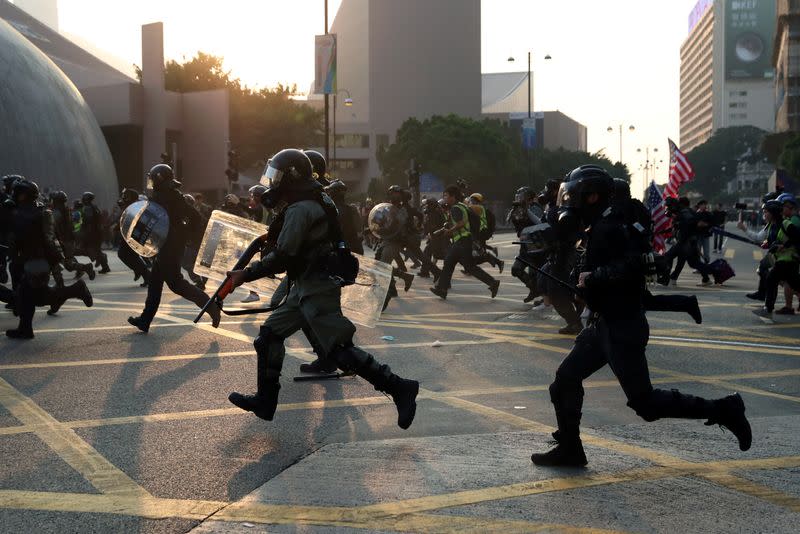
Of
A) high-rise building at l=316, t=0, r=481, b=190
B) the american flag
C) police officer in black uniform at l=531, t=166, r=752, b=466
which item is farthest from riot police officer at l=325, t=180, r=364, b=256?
high-rise building at l=316, t=0, r=481, b=190

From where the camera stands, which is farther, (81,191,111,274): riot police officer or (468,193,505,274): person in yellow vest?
(81,191,111,274): riot police officer

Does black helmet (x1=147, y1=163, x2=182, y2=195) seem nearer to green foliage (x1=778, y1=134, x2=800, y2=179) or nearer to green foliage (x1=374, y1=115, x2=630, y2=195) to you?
green foliage (x1=778, y1=134, x2=800, y2=179)

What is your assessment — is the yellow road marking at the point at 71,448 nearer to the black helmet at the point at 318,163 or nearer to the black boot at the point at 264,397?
the black boot at the point at 264,397

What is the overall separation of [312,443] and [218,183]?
50.4 metres

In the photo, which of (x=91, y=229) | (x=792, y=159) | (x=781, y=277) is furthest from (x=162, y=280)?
(x=792, y=159)

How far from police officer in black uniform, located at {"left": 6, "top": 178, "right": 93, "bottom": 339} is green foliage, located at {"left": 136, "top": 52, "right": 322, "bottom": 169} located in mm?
54108

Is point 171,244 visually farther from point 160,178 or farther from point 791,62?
point 791,62

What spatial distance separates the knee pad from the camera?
19.6ft

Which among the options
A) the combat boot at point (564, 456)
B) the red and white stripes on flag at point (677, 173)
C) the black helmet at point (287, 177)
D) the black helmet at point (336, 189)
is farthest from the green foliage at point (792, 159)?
the combat boot at point (564, 456)

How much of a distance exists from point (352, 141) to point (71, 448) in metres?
109

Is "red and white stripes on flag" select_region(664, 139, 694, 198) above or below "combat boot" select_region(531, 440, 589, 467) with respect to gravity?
above

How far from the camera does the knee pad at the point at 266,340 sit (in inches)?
236

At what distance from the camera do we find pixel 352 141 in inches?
4469

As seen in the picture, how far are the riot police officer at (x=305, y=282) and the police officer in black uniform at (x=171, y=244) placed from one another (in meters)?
4.39
